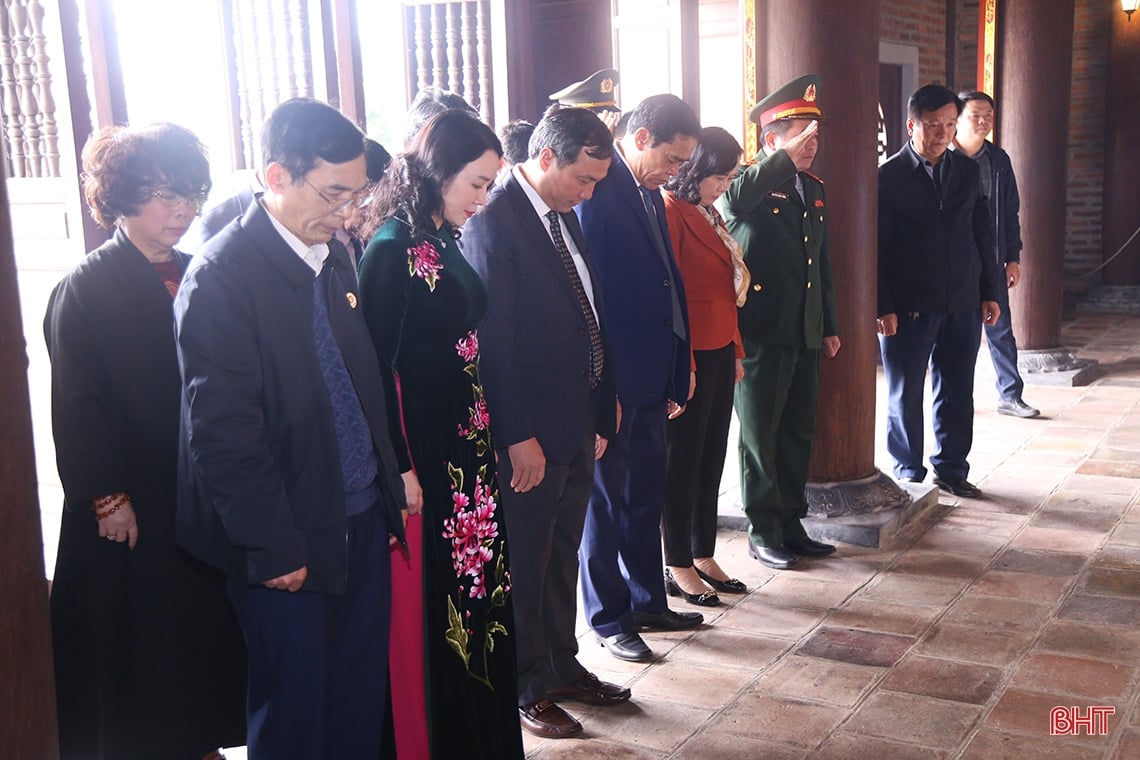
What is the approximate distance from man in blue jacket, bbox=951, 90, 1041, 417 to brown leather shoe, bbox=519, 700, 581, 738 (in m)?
3.38

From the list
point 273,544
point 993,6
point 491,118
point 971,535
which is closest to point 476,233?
point 273,544

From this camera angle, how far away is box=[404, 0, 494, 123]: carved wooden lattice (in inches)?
199

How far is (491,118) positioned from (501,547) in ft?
→ 9.55

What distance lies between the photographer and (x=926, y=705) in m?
3.21

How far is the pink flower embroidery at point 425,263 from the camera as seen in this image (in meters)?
2.43

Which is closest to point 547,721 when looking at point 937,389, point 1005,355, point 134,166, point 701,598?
point 701,598

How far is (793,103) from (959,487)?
2103mm

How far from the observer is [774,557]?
4.41 m

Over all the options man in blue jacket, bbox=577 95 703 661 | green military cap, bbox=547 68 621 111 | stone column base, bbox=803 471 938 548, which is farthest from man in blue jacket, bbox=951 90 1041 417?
man in blue jacket, bbox=577 95 703 661

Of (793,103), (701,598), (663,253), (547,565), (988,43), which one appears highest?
(988,43)

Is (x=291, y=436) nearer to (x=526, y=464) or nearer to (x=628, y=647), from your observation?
(x=526, y=464)

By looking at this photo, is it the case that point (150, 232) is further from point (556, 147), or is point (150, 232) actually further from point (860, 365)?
point (860, 365)

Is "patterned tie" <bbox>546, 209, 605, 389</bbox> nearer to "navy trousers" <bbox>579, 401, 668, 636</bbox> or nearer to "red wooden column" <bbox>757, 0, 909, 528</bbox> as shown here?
"navy trousers" <bbox>579, 401, 668, 636</bbox>

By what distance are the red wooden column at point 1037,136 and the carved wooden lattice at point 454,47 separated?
14.5 feet
